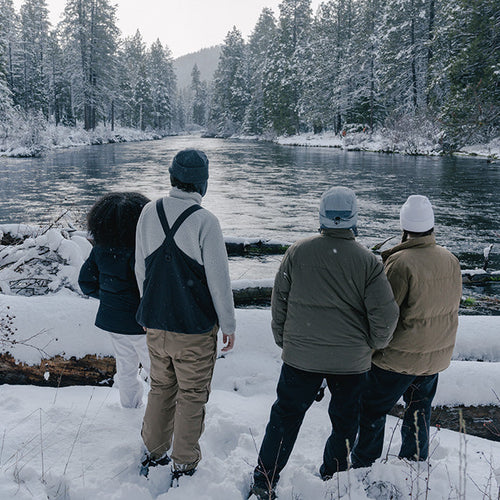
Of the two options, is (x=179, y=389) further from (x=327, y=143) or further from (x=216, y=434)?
(x=327, y=143)

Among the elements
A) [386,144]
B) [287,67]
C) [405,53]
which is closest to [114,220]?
[386,144]

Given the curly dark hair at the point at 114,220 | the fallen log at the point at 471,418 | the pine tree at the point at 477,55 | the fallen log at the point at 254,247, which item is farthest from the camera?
the pine tree at the point at 477,55

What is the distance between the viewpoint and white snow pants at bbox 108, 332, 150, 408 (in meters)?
3.03

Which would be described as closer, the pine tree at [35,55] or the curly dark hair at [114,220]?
the curly dark hair at [114,220]

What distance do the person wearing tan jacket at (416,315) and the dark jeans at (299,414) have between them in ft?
0.64

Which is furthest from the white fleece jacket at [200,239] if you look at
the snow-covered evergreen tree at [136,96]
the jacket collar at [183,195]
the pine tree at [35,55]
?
the snow-covered evergreen tree at [136,96]

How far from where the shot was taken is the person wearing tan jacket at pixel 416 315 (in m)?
2.45

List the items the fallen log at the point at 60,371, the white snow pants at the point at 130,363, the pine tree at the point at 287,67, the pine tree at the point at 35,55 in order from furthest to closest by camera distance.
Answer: the pine tree at the point at 287,67 → the pine tree at the point at 35,55 → the fallen log at the point at 60,371 → the white snow pants at the point at 130,363

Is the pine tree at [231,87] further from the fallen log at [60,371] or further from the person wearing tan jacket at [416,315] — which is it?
the person wearing tan jacket at [416,315]

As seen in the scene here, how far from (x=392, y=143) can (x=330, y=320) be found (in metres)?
35.1

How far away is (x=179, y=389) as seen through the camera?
2.55m

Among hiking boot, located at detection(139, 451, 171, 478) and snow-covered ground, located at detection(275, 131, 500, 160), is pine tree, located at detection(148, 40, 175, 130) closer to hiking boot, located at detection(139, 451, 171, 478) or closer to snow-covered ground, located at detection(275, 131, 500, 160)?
snow-covered ground, located at detection(275, 131, 500, 160)

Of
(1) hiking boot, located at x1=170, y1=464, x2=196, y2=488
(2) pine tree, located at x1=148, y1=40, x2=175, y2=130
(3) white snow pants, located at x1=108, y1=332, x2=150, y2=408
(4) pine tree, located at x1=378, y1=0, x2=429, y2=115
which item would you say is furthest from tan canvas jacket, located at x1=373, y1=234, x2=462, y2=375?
(2) pine tree, located at x1=148, y1=40, x2=175, y2=130

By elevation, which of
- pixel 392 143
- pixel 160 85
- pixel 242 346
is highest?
Answer: pixel 160 85
